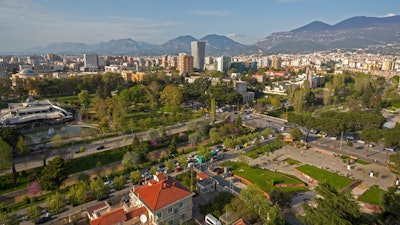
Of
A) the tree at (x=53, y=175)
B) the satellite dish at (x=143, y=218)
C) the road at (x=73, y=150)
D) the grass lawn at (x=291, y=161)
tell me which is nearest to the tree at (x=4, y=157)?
the road at (x=73, y=150)

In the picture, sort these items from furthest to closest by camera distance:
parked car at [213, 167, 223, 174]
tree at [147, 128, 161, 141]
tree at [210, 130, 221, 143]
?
tree at [210, 130, 221, 143], tree at [147, 128, 161, 141], parked car at [213, 167, 223, 174]

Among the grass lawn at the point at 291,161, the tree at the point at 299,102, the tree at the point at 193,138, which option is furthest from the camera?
the tree at the point at 299,102

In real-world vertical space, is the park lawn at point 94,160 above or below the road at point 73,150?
below

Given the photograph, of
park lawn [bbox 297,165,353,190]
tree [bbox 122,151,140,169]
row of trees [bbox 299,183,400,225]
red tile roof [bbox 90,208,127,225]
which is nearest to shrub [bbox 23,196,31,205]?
tree [bbox 122,151,140,169]

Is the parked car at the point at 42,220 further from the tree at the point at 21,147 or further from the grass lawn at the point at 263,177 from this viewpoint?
the grass lawn at the point at 263,177

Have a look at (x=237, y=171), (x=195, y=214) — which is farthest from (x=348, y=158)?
(x=195, y=214)

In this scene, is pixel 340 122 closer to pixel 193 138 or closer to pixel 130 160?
pixel 193 138

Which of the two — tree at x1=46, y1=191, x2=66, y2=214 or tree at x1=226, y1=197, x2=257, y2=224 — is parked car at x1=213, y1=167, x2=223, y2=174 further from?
tree at x1=46, y1=191, x2=66, y2=214

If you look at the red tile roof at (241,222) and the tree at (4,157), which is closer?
the red tile roof at (241,222)
